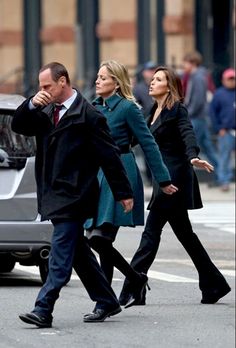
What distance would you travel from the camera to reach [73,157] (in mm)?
10445

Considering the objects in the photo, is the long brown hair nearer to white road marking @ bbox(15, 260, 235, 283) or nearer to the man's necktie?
the man's necktie

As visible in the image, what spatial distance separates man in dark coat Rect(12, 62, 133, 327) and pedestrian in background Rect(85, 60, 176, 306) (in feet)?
1.76

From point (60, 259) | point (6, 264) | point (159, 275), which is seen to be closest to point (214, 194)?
point (159, 275)

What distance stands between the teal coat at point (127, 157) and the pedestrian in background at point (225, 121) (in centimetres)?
1148

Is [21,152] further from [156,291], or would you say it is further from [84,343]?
[84,343]

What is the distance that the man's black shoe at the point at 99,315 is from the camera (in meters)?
10.9

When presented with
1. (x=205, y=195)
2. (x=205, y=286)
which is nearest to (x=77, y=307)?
(x=205, y=286)

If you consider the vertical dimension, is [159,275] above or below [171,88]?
below

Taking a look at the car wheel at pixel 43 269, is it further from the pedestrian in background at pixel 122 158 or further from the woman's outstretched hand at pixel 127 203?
the woman's outstretched hand at pixel 127 203

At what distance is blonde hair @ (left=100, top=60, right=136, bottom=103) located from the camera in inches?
440

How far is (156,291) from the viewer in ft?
42.2

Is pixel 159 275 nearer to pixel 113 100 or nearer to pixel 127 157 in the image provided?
pixel 127 157

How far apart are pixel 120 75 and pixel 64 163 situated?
42.4 inches

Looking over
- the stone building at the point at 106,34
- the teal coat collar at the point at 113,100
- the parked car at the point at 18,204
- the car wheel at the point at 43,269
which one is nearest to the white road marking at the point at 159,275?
the car wheel at the point at 43,269
